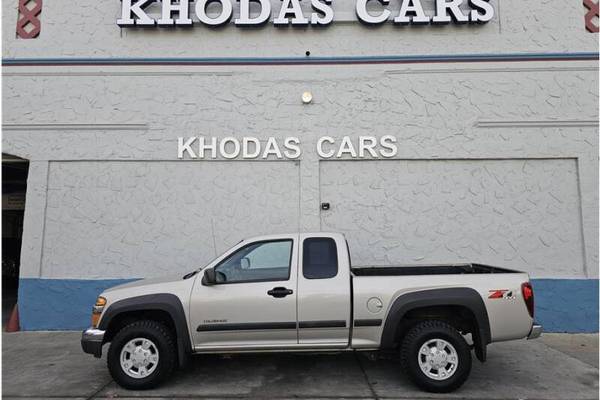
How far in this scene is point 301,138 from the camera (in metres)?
8.16

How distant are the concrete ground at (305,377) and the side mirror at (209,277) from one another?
1225mm

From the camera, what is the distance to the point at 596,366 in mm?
5715

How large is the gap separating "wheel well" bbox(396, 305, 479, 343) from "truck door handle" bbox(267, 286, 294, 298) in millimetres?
1362

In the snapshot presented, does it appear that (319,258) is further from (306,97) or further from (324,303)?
(306,97)

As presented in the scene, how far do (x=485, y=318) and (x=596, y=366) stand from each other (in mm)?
2429

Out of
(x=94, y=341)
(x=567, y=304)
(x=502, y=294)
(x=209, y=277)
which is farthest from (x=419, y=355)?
(x=567, y=304)

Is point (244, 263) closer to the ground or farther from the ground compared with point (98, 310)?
farther from the ground

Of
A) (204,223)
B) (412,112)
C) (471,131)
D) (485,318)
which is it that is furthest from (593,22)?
(204,223)

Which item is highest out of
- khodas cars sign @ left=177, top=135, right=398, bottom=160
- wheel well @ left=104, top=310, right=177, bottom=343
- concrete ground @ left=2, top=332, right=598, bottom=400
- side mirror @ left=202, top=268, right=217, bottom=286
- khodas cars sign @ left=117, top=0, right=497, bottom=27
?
khodas cars sign @ left=117, top=0, right=497, bottom=27

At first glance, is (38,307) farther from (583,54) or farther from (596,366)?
(583,54)

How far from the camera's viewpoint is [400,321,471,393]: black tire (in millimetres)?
4645

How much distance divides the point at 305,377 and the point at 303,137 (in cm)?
455

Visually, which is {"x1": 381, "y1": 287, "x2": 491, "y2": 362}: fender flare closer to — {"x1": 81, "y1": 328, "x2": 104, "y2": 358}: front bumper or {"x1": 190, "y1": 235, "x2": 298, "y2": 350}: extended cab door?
{"x1": 190, "y1": 235, "x2": 298, "y2": 350}: extended cab door

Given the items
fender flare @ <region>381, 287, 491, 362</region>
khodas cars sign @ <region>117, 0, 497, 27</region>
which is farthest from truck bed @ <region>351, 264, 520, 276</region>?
khodas cars sign @ <region>117, 0, 497, 27</region>
